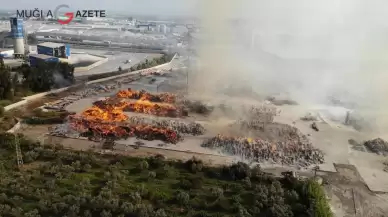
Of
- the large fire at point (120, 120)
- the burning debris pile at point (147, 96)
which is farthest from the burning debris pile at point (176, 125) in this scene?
the burning debris pile at point (147, 96)

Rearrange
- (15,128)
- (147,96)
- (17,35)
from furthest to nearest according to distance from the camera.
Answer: (17,35) < (147,96) < (15,128)

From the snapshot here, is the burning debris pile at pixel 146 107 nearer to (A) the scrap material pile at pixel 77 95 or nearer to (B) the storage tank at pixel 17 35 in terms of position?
(A) the scrap material pile at pixel 77 95

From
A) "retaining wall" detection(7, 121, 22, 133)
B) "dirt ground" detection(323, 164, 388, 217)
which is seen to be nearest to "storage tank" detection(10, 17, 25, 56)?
"retaining wall" detection(7, 121, 22, 133)

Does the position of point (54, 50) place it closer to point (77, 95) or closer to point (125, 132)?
point (77, 95)

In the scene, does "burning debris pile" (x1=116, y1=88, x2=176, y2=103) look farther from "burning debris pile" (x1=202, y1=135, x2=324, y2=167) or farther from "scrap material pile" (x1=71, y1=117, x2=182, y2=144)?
"burning debris pile" (x1=202, y1=135, x2=324, y2=167)

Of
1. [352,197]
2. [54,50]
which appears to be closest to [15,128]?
[352,197]

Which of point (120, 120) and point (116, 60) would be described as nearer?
point (120, 120)

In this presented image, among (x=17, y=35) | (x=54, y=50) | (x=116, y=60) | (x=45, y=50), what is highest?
(x=17, y=35)

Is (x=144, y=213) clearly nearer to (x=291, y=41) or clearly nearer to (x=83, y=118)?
(x=83, y=118)
